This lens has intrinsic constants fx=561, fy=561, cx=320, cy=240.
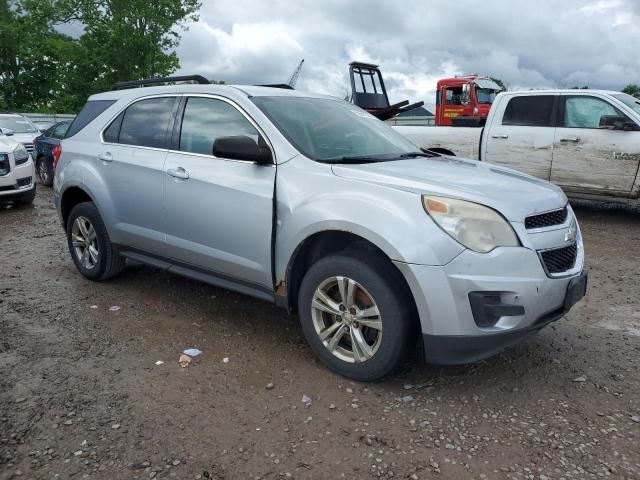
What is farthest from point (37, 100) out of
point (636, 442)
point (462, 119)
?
point (636, 442)

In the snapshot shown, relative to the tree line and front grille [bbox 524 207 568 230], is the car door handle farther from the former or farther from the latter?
the tree line

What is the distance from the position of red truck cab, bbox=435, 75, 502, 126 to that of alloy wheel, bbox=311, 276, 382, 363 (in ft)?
45.0

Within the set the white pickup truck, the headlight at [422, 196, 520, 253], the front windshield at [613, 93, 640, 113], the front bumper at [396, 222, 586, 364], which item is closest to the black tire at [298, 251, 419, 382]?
the front bumper at [396, 222, 586, 364]

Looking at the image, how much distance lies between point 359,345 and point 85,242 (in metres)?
3.07

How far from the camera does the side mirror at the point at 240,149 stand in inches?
133

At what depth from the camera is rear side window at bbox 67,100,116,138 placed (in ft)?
16.3

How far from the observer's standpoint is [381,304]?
9.74ft

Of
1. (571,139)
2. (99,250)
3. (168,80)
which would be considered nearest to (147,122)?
(168,80)

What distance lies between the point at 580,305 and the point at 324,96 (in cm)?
267

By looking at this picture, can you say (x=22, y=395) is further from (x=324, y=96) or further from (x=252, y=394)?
Answer: (x=324, y=96)

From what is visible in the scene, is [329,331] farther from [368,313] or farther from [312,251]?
[312,251]

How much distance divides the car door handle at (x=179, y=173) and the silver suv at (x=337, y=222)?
1 centimetres

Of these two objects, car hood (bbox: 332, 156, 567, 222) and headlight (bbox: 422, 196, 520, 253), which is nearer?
headlight (bbox: 422, 196, 520, 253)

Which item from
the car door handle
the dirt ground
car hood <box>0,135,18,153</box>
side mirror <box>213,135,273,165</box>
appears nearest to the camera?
the dirt ground
